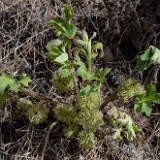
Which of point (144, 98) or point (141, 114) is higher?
point (144, 98)

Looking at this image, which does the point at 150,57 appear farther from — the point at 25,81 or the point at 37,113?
the point at 37,113

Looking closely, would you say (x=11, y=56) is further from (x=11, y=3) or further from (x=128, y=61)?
(x=128, y=61)

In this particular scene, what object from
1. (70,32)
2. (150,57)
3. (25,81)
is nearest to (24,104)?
(25,81)

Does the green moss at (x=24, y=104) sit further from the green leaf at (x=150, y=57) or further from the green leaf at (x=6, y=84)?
the green leaf at (x=150, y=57)

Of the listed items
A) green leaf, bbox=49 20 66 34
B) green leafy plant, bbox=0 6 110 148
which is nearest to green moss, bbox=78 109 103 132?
green leafy plant, bbox=0 6 110 148

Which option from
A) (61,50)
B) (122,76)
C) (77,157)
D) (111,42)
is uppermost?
(61,50)

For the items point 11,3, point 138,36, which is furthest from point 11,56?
point 138,36

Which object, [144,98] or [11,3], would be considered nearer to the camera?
[144,98]
